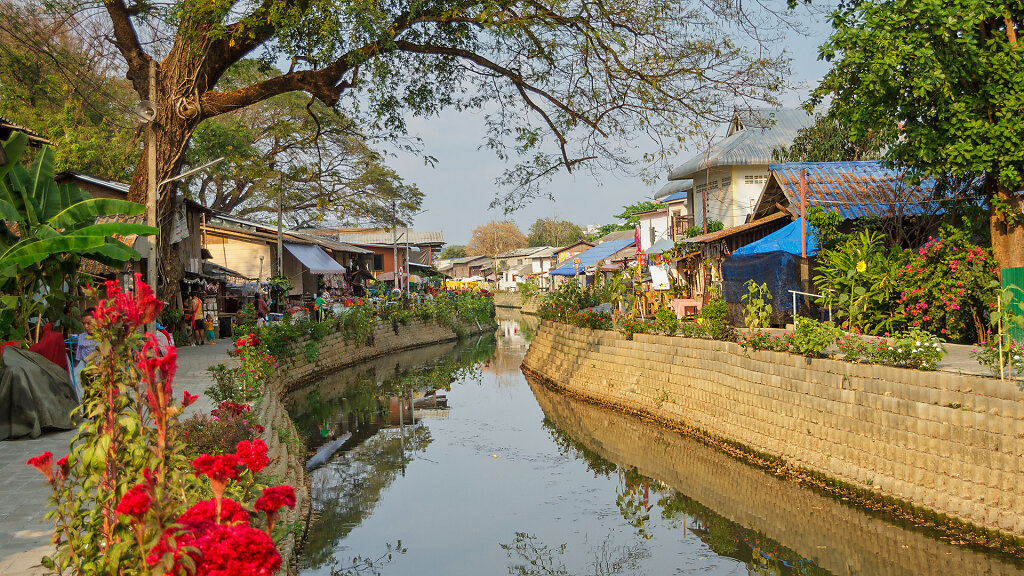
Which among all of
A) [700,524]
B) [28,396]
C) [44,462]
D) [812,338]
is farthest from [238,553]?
[812,338]

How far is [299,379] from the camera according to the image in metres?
21.0

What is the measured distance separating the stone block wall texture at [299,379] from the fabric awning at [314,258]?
12.1ft

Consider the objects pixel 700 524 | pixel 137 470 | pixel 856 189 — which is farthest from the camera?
pixel 856 189

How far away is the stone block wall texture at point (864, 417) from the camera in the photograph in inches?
308

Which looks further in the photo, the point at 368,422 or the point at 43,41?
the point at 368,422

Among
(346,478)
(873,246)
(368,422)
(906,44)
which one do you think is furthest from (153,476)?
(368,422)

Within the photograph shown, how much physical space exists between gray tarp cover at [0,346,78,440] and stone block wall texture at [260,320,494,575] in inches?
103

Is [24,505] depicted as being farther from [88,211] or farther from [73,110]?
[73,110]

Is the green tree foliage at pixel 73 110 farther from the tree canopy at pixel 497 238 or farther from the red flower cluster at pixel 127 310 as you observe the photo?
the tree canopy at pixel 497 238

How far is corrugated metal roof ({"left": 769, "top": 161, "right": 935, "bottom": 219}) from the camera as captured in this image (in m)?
15.8

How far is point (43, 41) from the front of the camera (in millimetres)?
13906

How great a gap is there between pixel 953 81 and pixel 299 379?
16.5m

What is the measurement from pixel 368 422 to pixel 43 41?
965 centimetres

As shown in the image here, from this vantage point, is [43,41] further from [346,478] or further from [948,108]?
[948,108]
